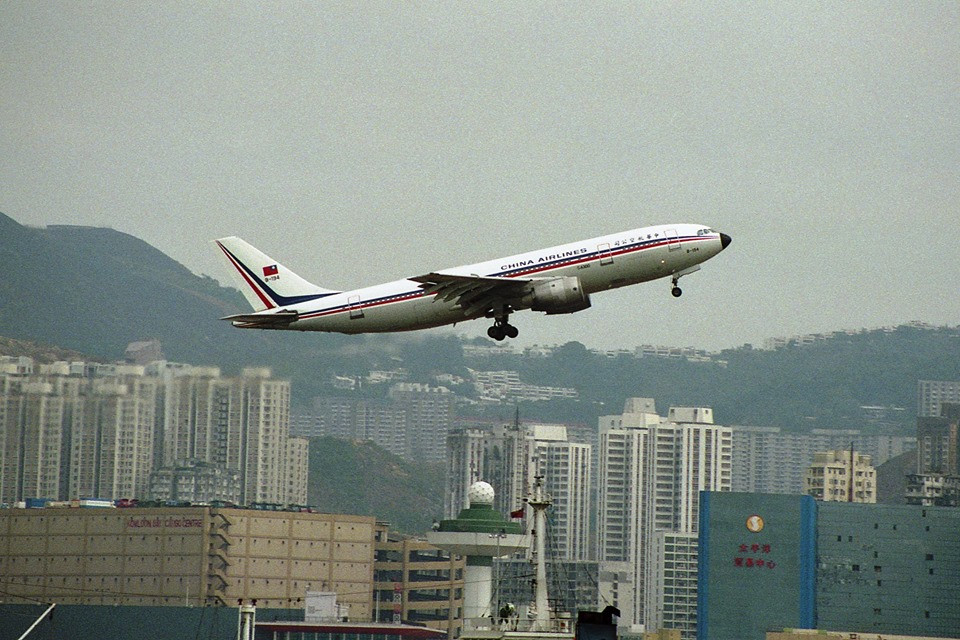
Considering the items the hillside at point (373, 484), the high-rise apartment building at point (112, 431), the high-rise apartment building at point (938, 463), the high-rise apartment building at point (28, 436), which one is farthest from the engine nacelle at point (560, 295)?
the high-rise apartment building at point (938, 463)

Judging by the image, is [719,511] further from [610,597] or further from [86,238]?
[86,238]

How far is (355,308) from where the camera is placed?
66125 millimetres

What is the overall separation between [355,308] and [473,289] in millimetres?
5144

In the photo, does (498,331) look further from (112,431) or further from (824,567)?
(824,567)

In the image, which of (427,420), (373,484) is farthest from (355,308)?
(427,420)

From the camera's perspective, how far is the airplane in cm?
6309

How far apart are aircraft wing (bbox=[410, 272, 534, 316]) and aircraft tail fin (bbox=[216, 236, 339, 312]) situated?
529cm

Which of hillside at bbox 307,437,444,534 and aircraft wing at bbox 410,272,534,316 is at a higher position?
aircraft wing at bbox 410,272,534,316

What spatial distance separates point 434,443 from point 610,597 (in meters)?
27.9

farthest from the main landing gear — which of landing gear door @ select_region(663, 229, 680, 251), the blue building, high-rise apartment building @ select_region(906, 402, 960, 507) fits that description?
high-rise apartment building @ select_region(906, 402, 960, 507)

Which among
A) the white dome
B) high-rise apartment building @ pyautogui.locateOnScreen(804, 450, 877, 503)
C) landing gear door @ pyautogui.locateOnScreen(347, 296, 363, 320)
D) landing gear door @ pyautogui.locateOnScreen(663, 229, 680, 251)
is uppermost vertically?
landing gear door @ pyautogui.locateOnScreen(663, 229, 680, 251)

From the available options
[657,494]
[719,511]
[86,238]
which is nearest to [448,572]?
[719,511]

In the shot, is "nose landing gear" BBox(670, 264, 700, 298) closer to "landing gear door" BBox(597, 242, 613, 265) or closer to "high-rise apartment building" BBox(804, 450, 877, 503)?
"landing gear door" BBox(597, 242, 613, 265)

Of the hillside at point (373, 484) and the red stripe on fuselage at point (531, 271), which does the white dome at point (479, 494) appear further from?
the hillside at point (373, 484)
